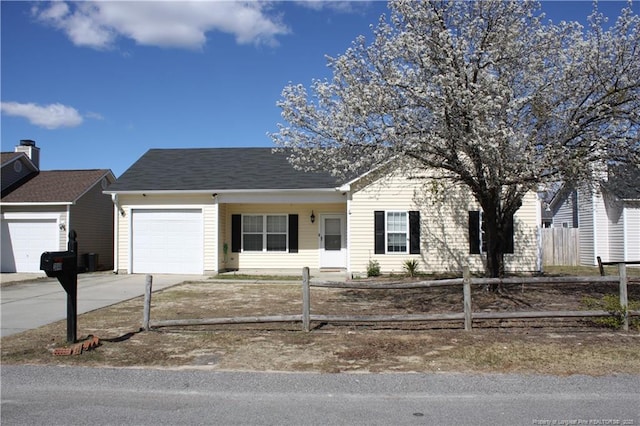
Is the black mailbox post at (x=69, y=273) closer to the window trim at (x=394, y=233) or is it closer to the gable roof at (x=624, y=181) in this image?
the gable roof at (x=624, y=181)

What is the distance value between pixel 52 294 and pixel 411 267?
10.6m

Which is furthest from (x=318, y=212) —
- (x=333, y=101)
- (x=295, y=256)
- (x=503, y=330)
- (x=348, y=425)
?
(x=348, y=425)

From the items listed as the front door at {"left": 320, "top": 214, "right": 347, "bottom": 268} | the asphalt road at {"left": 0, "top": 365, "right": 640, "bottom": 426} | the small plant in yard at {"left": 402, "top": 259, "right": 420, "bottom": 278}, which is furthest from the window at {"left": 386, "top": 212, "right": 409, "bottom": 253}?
the asphalt road at {"left": 0, "top": 365, "right": 640, "bottom": 426}

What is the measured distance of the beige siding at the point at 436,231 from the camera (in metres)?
17.1

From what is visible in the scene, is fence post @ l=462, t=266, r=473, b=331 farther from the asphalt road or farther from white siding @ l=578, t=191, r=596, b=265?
white siding @ l=578, t=191, r=596, b=265

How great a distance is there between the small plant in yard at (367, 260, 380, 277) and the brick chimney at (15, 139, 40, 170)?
16.5 m

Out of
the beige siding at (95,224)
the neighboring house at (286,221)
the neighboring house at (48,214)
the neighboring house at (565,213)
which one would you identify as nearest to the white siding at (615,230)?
the neighboring house at (565,213)

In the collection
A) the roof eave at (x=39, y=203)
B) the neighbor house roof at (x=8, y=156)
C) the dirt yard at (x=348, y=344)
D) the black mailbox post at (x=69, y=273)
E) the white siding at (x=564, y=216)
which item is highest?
the neighbor house roof at (x=8, y=156)

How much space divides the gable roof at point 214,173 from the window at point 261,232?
151 cm

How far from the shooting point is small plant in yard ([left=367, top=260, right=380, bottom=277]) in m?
16.8

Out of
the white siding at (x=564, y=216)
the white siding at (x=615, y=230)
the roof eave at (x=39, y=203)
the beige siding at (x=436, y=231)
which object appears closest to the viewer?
the beige siding at (x=436, y=231)

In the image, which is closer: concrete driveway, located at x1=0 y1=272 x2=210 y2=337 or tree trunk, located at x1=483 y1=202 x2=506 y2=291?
concrete driveway, located at x1=0 y1=272 x2=210 y2=337

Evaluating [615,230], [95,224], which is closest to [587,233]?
[615,230]

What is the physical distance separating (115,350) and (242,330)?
82.0 inches
